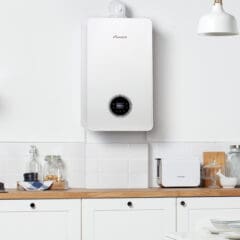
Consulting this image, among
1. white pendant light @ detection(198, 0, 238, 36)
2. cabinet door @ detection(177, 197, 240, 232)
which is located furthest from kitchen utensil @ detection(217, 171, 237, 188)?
white pendant light @ detection(198, 0, 238, 36)

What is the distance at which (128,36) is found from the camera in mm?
4477

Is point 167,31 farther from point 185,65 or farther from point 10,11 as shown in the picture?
point 10,11

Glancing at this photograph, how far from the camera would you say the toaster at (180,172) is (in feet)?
14.9

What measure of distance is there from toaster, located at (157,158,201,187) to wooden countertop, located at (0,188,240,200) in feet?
0.34

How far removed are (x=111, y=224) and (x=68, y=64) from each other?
110 cm

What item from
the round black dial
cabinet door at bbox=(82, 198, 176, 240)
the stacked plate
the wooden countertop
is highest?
the round black dial

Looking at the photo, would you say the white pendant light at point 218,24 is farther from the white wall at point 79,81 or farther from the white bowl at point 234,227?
the white wall at point 79,81

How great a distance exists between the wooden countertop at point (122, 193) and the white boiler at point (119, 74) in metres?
0.40

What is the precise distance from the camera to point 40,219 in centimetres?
425

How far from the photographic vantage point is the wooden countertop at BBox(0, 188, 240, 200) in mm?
4230

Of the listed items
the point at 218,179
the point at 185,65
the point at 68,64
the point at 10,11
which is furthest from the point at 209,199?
the point at 10,11

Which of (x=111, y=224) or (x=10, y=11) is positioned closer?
(x=111, y=224)

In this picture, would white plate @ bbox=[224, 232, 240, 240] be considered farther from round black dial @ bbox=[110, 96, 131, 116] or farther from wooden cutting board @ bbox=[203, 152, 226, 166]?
wooden cutting board @ bbox=[203, 152, 226, 166]

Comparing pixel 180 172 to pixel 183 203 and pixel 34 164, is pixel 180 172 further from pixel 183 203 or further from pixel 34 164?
pixel 34 164
